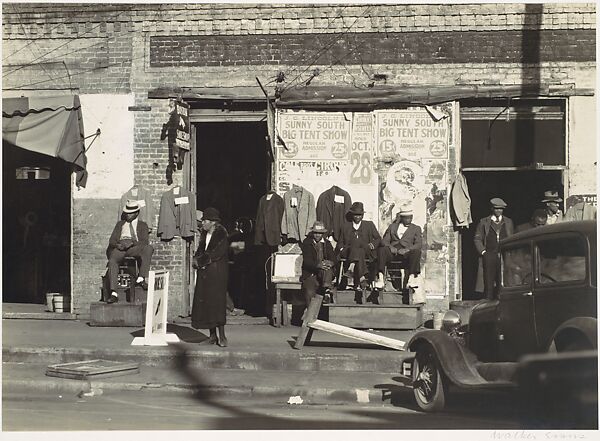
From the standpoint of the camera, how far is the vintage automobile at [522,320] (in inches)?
306

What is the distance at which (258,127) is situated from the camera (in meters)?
16.4

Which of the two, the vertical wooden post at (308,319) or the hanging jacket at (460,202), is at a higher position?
the hanging jacket at (460,202)

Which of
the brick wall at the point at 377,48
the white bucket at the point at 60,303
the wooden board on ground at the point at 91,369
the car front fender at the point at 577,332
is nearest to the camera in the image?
the car front fender at the point at 577,332

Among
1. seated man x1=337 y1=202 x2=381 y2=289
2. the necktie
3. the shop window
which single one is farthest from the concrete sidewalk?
the shop window

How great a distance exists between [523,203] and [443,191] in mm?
1957

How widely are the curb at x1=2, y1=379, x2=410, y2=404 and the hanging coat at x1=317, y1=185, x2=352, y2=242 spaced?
203 inches

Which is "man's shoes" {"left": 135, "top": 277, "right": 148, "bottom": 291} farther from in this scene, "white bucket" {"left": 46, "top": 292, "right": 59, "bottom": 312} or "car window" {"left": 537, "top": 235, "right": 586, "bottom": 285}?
"car window" {"left": 537, "top": 235, "right": 586, "bottom": 285}

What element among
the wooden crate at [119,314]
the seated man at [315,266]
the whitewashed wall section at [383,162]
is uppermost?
the whitewashed wall section at [383,162]

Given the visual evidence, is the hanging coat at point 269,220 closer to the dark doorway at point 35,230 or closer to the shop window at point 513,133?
the shop window at point 513,133

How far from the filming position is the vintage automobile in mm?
7766

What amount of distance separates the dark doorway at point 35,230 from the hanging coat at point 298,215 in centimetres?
439

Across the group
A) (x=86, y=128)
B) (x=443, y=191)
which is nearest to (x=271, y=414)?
(x=443, y=191)

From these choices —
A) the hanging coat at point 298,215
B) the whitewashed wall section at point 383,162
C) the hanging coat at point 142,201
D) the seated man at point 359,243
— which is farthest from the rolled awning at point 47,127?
the seated man at point 359,243

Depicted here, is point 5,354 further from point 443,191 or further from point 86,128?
point 443,191
